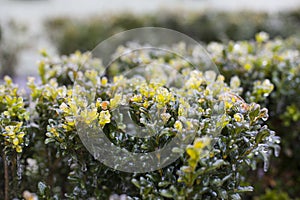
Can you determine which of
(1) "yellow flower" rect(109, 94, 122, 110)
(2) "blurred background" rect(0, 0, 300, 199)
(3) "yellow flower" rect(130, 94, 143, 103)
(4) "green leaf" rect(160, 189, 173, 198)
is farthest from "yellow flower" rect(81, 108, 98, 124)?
(2) "blurred background" rect(0, 0, 300, 199)

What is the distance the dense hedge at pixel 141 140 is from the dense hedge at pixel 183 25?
4649 millimetres

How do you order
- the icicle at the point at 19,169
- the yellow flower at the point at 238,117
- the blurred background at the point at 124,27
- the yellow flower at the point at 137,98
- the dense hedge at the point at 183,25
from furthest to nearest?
the dense hedge at the point at 183,25
the blurred background at the point at 124,27
the icicle at the point at 19,169
the yellow flower at the point at 137,98
the yellow flower at the point at 238,117

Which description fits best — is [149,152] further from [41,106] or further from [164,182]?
[41,106]

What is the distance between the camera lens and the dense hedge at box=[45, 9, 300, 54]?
7.47m

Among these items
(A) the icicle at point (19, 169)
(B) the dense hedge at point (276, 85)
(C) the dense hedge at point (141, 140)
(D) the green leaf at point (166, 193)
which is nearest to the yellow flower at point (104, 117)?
(C) the dense hedge at point (141, 140)

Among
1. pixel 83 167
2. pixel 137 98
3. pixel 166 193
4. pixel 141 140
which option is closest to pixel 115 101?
pixel 137 98

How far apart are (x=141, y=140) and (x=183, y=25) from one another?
18.5 ft

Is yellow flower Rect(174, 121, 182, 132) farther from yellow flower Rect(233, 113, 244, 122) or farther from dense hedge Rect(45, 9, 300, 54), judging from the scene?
dense hedge Rect(45, 9, 300, 54)

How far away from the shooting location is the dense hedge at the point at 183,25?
7473mm

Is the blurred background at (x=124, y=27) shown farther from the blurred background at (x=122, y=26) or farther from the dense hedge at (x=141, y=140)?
the dense hedge at (x=141, y=140)

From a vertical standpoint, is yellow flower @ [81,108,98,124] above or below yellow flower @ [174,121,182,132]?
above

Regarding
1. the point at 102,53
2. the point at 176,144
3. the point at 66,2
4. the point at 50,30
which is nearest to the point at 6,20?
the point at 50,30

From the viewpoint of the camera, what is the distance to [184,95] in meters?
2.77

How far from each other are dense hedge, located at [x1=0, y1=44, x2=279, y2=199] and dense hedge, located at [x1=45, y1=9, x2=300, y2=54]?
183 inches
